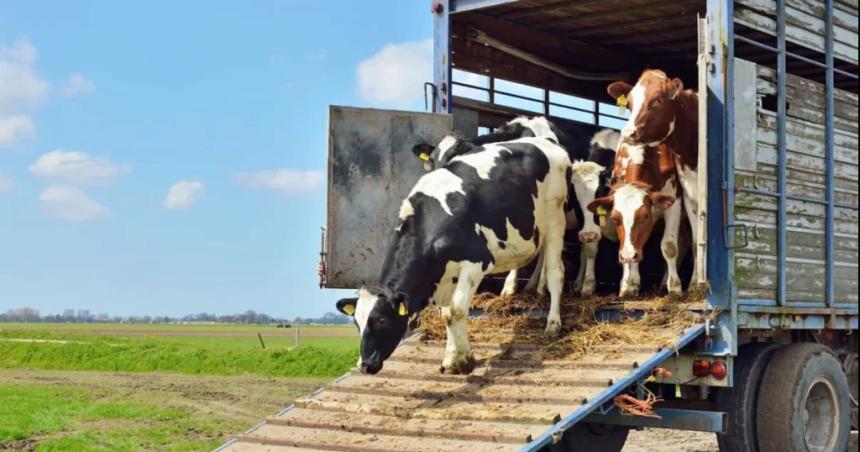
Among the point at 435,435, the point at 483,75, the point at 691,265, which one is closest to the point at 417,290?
the point at 435,435

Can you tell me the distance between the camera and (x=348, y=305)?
813cm

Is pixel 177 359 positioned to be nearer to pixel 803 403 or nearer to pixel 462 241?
pixel 462 241

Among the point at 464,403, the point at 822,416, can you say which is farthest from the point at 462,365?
the point at 822,416

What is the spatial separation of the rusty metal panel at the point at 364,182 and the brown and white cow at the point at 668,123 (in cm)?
197

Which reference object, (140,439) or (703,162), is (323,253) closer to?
(703,162)

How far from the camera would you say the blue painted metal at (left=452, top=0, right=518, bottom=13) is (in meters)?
9.74

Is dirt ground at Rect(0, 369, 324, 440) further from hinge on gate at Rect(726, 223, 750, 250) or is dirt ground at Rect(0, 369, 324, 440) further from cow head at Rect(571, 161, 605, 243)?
hinge on gate at Rect(726, 223, 750, 250)

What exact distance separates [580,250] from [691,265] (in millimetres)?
1040

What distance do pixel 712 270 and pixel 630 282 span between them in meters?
0.92

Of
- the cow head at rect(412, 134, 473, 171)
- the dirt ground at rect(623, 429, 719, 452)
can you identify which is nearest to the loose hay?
the cow head at rect(412, 134, 473, 171)

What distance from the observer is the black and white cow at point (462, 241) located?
25.7 feet

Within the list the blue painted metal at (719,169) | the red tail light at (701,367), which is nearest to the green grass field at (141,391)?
the red tail light at (701,367)

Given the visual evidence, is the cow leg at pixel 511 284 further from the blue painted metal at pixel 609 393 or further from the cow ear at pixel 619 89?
the blue painted metal at pixel 609 393

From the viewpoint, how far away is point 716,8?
26.8 ft
